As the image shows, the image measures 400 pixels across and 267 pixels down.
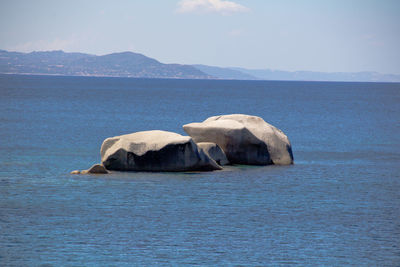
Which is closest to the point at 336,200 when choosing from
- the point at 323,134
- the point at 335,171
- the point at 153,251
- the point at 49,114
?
the point at 335,171

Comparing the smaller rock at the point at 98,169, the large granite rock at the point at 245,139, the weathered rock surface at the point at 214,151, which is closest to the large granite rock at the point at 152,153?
the smaller rock at the point at 98,169

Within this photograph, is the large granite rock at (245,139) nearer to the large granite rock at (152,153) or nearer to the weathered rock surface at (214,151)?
the weathered rock surface at (214,151)

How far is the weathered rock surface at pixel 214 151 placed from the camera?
31.5 m

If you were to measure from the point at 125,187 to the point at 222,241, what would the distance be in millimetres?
8396

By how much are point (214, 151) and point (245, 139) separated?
1792 millimetres

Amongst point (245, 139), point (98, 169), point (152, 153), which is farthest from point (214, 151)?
point (98, 169)

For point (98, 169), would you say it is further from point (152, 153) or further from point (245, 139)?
point (245, 139)

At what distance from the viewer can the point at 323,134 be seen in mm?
54000

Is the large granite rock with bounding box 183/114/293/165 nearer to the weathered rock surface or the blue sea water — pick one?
the weathered rock surface

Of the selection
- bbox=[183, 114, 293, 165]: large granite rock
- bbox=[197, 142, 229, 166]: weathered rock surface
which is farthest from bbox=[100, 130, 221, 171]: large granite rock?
bbox=[183, 114, 293, 165]: large granite rock

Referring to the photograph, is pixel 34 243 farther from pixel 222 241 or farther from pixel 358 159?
pixel 358 159

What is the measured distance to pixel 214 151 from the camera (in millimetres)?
31766

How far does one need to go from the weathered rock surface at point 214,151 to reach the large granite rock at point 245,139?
575 millimetres

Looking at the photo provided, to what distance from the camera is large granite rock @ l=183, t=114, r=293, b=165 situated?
106 ft
